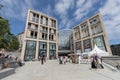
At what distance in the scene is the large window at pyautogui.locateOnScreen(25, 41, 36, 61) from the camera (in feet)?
112

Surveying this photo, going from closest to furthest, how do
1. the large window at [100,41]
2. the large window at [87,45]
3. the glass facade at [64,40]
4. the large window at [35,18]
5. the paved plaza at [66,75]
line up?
the paved plaza at [66,75] < the large window at [100,41] < the large window at [35,18] < the large window at [87,45] < the glass facade at [64,40]

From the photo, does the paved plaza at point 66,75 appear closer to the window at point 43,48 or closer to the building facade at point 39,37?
the building facade at point 39,37

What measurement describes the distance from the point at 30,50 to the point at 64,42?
35.1 metres

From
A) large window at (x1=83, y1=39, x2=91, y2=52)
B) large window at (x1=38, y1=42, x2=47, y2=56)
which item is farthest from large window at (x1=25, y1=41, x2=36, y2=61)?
large window at (x1=83, y1=39, x2=91, y2=52)

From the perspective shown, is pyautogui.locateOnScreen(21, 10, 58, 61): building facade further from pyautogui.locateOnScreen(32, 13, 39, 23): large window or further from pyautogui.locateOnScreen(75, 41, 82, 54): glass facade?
pyautogui.locateOnScreen(75, 41, 82, 54): glass facade

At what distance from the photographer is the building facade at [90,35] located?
1434 inches

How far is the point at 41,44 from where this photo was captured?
3894 centimetres

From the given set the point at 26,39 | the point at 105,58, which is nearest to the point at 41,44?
the point at 26,39

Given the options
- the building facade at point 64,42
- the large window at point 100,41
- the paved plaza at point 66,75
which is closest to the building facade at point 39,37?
the building facade at point 64,42

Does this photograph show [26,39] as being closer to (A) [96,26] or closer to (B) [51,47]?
(B) [51,47]

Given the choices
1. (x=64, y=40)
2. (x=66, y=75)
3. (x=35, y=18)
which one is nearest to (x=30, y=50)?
(x=35, y=18)

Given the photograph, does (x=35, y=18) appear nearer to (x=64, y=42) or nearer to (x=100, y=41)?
(x=100, y=41)

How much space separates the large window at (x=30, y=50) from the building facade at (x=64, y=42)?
2576 cm

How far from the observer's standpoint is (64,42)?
2638 inches
